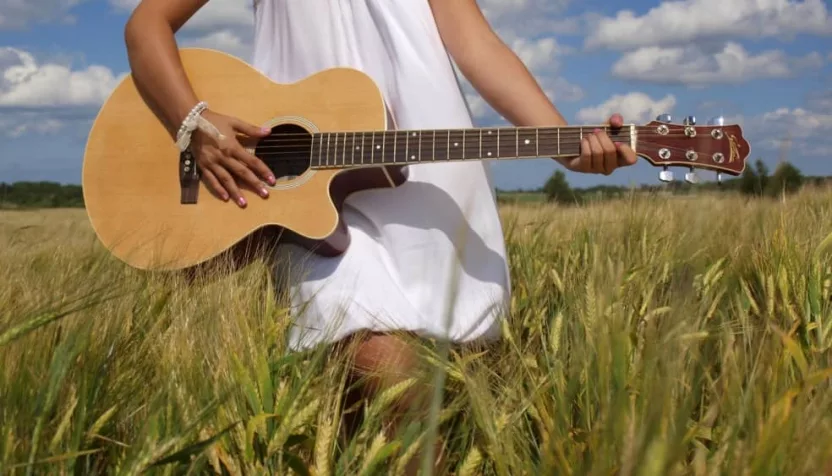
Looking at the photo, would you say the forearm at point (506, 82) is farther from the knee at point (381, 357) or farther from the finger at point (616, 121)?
the knee at point (381, 357)

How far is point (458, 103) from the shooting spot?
208 cm

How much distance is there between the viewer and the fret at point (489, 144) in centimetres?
204

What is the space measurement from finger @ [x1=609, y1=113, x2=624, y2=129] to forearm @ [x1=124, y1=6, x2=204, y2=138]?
3.35 feet

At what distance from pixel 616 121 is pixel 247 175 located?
0.88m

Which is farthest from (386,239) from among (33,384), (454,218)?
(33,384)

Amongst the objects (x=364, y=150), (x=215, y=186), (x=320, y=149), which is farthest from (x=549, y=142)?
(x=215, y=186)

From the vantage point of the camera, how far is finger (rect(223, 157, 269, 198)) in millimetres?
2137

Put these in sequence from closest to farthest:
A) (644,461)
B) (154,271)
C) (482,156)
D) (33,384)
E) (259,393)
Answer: (644,461), (33,384), (259,393), (154,271), (482,156)

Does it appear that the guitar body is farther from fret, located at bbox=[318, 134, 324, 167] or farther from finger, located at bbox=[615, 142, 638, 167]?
finger, located at bbox=[615, 142, 638, 167]

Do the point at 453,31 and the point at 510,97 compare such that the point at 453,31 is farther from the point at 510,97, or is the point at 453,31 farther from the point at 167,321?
the point at 167,321

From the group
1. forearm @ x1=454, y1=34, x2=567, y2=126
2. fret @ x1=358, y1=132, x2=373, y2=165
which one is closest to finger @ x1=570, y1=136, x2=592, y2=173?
forearm @ x1=454, y1=34, x2=567, y2=126

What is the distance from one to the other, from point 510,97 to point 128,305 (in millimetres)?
1041

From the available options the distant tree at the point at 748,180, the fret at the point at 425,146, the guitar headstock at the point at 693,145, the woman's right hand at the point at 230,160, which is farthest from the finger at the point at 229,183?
the distant tree at the point at 748,180

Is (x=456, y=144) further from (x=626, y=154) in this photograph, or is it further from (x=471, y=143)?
(x=626, y=154)
